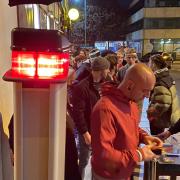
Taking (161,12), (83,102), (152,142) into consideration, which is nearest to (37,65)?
(152,142)

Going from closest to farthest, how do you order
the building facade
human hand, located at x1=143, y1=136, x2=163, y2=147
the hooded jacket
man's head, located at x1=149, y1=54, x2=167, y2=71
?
the hooded jacket, human hand, located at x1=143, y1=136, x2=163, y2=147, man's head, located at x1=149, y1=54, x2=167, y2=71, the building facade

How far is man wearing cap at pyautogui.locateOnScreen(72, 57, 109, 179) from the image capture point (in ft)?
14.2

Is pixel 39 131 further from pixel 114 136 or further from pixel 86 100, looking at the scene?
pixel 86 100

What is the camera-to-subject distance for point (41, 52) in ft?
4.02

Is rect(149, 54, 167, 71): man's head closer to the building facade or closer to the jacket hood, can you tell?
the jacket hood

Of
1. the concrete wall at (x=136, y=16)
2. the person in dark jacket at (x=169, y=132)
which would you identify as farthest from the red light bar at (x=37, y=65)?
the concrete wall at (x=136, y=16)

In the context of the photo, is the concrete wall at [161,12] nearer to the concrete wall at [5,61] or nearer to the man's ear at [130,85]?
the concrete wall at [5,61]

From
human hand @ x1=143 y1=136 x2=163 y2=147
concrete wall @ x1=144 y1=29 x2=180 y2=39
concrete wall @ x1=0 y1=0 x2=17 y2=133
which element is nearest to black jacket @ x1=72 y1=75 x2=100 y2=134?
human hand @ x1=143 y1=136 x2=163 y2=147

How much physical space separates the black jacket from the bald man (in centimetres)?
167

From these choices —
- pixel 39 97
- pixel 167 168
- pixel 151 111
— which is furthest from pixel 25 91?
pixel 151 111

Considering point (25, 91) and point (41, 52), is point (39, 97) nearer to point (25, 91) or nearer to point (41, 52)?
point (25, 91)

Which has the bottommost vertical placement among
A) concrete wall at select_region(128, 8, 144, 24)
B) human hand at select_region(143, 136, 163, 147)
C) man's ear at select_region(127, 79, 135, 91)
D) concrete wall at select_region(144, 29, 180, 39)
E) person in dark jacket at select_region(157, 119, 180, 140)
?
person in dark jacket at select_region(157, 119, 180, 140)

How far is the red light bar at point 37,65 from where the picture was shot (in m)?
1.21

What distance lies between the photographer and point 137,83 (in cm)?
249
